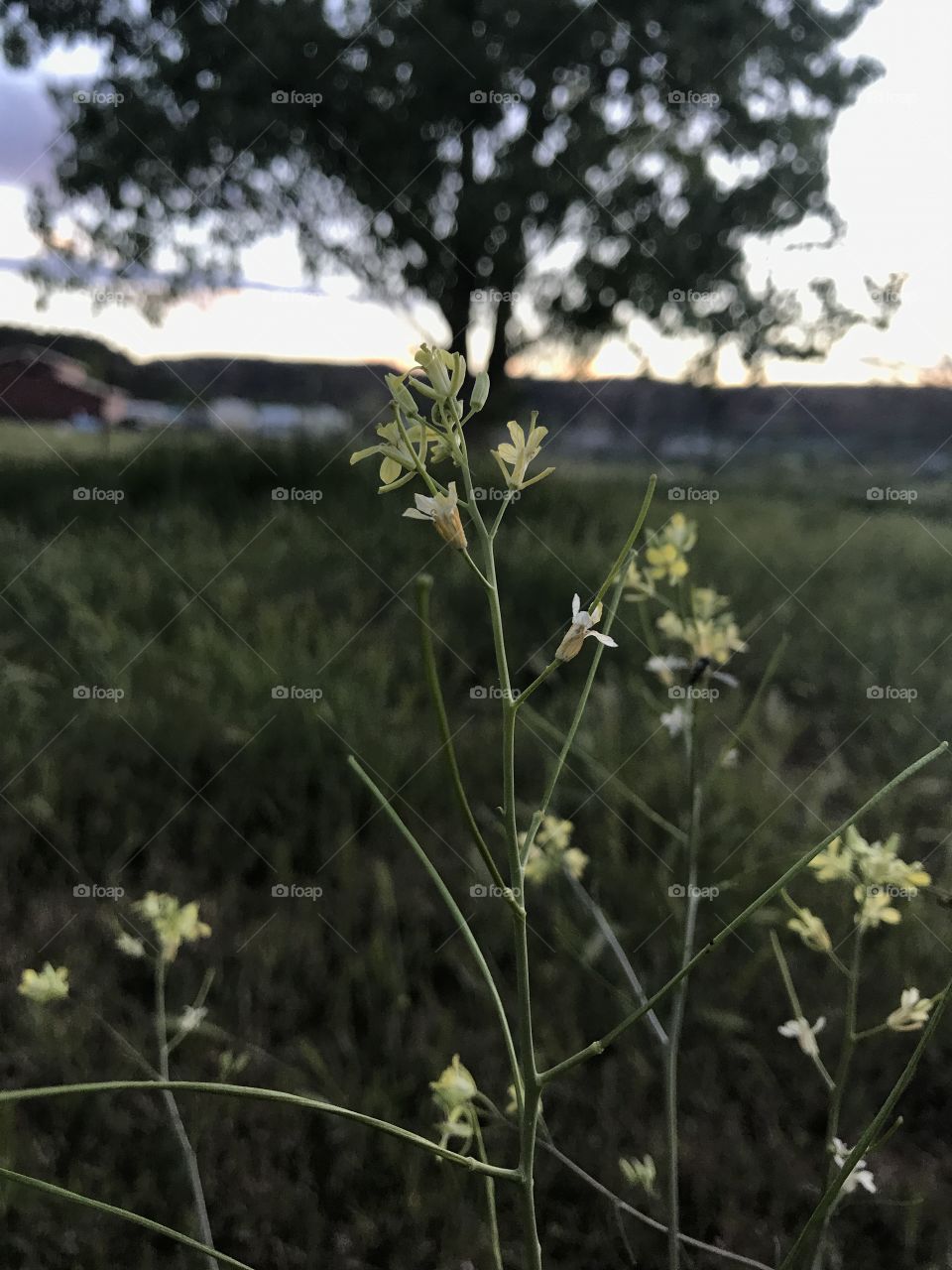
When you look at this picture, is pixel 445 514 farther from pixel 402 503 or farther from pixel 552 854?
pixel 402 503

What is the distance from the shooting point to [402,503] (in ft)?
3.68

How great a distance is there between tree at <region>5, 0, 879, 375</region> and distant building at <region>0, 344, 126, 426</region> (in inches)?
3.9

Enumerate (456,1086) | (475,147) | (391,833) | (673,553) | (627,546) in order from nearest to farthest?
(627,546)
(456,1086)
(673,553)
(391,833)
(475,147)

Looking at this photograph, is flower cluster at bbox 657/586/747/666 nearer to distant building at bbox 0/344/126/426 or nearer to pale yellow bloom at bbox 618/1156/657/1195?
pale yellow bloom at bbox 618/1156/657/1195

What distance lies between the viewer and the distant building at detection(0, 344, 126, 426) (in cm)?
109

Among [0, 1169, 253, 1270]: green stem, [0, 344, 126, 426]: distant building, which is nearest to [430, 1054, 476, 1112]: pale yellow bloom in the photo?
[0, 1169, 253, 1270]: green stem

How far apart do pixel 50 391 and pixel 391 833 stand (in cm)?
70

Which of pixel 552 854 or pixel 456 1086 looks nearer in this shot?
pixel 456 1086

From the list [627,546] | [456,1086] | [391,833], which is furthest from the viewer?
[391,833]

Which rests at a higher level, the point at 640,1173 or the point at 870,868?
the point at 870,868

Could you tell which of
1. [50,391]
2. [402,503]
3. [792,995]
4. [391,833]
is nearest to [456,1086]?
[792,995]

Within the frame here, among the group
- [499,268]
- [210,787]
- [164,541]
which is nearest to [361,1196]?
[210,787]

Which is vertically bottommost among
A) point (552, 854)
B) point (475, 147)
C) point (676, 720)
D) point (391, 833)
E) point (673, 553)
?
point (391, 833)

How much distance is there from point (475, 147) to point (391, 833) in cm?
81
